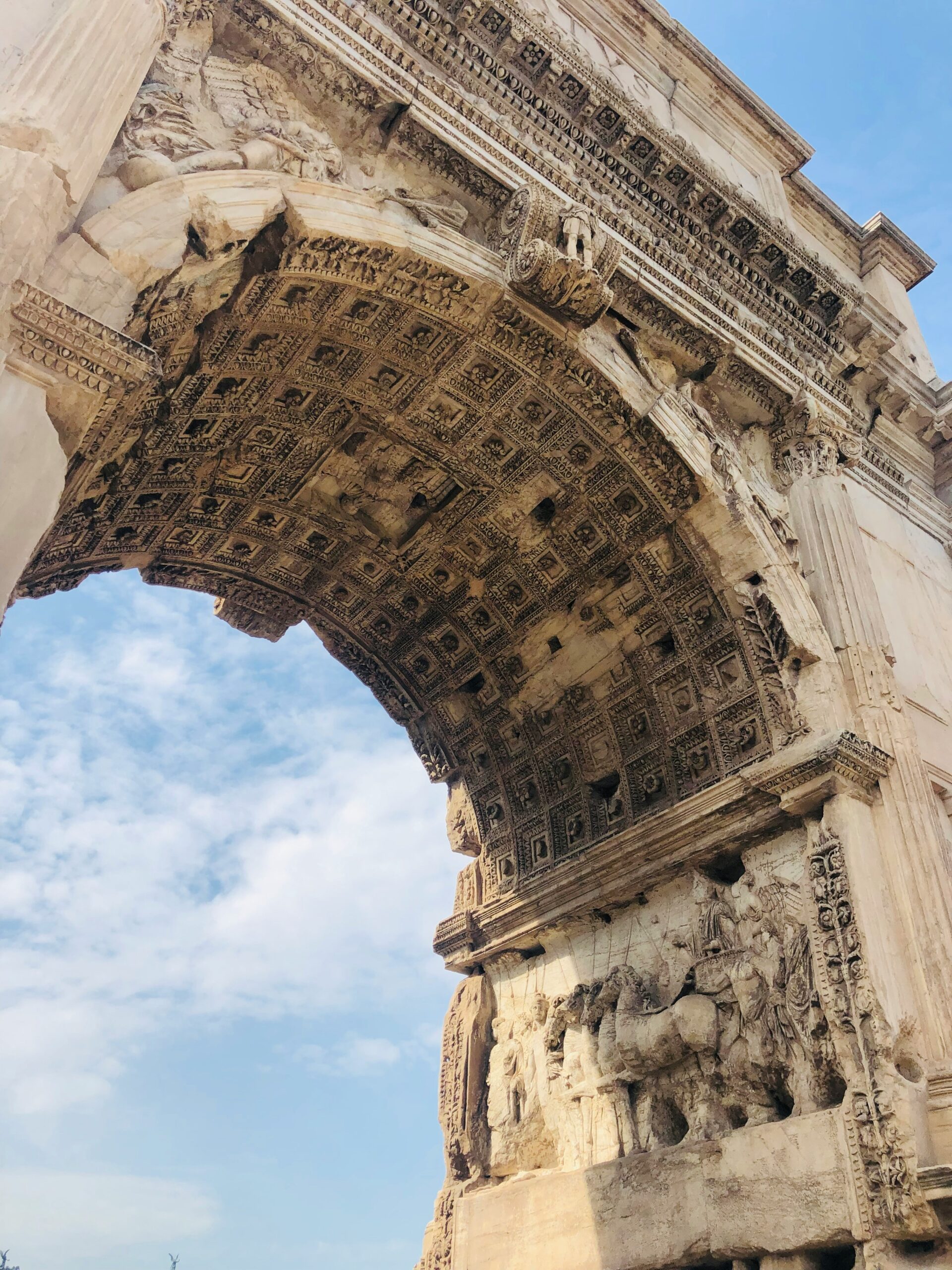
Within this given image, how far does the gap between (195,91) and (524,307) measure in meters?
2.60

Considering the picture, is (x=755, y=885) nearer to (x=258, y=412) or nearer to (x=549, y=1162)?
(x=549, y=1162)

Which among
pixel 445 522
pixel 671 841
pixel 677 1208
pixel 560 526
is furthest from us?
pixel 445 522

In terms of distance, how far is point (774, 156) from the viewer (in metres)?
12.3

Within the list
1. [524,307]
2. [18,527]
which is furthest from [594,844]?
[18,527]

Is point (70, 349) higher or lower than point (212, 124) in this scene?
lower

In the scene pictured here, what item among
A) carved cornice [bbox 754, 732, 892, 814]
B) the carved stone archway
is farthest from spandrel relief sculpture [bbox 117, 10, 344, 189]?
carved cornice [bbox 754, 732, 892, 814]

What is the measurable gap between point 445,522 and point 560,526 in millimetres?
1030

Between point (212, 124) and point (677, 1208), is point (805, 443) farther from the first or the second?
point (677, 1208)

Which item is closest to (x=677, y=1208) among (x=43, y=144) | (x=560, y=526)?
(x=560, y=526)

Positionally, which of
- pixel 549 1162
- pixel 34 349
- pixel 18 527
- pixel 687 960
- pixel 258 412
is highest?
pixel 258 412

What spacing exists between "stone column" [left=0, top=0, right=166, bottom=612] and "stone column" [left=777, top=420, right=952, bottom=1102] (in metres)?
5.57

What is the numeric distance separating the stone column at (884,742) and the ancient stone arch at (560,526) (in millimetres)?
29

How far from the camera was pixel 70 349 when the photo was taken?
4898 mm

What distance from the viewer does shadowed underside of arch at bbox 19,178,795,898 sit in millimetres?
7488
